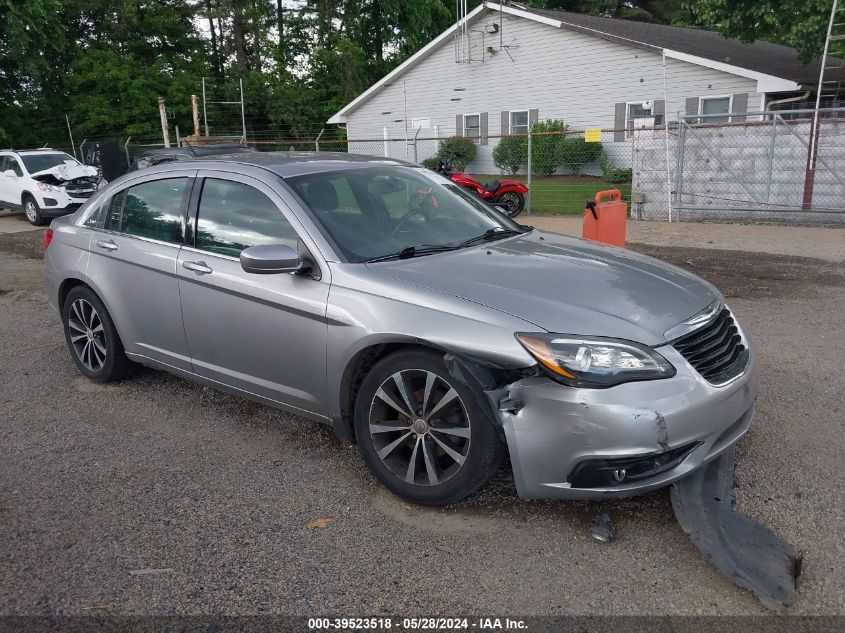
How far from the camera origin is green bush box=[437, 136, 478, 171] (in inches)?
947

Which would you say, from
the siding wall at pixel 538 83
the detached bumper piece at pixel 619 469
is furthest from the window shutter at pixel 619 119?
the detached bumper piece at pixel 619 469

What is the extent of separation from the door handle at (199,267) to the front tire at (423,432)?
128 centimetres

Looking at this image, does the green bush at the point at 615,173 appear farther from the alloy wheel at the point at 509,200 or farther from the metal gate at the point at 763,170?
the metal gate at the point at 763,170

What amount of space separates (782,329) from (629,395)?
406 centimetres

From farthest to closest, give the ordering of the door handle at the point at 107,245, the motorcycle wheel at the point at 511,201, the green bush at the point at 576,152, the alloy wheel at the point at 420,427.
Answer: the green bush at the point at 576,152 → the motorcycle wheel at the point at 511,201 → the door handle at the point at 107,245 → the alloy wheel at the point at 420,427

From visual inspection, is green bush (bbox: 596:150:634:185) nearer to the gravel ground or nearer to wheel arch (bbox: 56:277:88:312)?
the gravel ground

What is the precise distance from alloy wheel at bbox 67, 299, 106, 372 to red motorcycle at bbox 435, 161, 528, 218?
386 inches

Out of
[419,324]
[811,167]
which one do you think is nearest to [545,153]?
[811,167]

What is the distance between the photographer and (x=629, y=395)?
2844mm

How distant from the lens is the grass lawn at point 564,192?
16.1 metres

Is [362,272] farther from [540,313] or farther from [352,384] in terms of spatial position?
[540,313]

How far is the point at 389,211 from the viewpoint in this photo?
163 inches

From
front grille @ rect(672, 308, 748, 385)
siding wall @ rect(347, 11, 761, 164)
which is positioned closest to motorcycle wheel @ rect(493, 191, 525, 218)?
siding wall @ rect(347, 11, 761, 164)

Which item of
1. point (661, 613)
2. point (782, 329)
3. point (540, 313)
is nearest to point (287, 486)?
point (540, 313)
